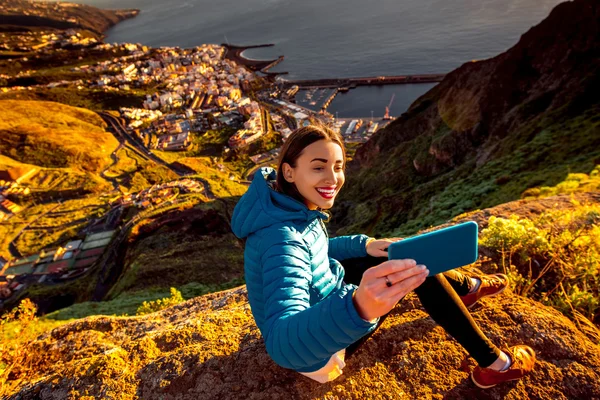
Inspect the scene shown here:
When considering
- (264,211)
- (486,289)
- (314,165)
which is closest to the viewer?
(264,211)

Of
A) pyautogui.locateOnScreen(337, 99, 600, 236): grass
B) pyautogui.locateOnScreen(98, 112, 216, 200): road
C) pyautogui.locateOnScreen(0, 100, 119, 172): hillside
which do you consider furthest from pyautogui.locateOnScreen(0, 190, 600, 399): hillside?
pyautogui.locateOnScreen(0, 100, 119, 172): hillside

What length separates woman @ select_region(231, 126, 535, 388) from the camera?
1.76 m

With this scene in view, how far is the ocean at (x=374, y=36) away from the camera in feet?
247

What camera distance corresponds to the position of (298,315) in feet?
6.20

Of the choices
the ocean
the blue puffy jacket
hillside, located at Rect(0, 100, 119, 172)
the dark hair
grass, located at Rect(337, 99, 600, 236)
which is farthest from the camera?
the ocean

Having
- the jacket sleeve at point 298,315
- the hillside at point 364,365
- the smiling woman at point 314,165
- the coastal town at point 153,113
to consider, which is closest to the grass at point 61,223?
the coastal town at point 153,113

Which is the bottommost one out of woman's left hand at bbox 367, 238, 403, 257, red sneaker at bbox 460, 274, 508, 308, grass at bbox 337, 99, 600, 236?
grass at bbox 337, 99, 600, 236

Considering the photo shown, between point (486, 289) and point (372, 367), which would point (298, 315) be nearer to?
point (372, 367)

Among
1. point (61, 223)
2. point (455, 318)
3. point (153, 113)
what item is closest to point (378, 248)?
point (455, 318)

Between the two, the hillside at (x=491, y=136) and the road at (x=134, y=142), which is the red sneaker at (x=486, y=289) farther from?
the road at (x=134, y=142)

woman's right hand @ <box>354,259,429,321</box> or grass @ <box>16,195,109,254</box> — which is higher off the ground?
woman's right hand @ <box>354,259,429,321</box>

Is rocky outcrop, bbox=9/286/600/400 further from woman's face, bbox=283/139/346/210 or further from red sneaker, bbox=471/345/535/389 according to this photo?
woman's face, bbox=283/139/346/210

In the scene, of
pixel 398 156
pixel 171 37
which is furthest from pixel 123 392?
pixel 171 37

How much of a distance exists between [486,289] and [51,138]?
82.4m
